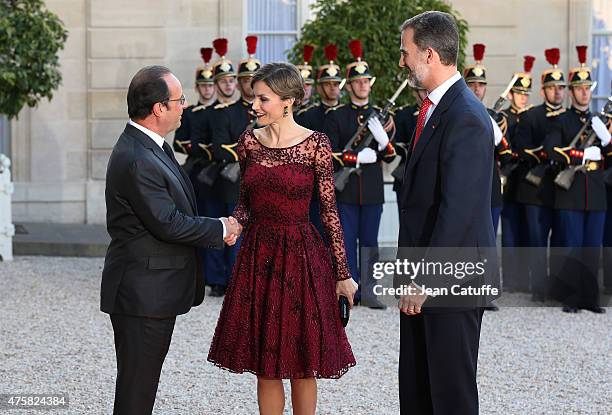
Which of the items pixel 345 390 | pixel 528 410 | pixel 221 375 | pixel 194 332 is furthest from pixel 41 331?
pixel 528 410

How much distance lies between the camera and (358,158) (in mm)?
9148

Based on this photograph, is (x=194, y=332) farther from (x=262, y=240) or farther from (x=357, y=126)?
(x=262, y=240)

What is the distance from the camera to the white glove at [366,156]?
361 inches

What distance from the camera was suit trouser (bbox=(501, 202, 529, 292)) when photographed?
10195mm

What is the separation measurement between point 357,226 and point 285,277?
4.73 m

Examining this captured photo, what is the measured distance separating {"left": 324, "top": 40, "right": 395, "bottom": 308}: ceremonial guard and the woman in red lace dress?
4.25 m

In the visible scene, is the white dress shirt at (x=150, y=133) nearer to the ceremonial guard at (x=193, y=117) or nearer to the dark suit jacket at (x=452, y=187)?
the dark suit jacket at (x=452, y=187)

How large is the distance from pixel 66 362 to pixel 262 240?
2518 mm

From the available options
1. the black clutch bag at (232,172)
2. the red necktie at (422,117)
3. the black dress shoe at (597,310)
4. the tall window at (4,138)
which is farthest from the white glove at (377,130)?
the tall window at (4,138)

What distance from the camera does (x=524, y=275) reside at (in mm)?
10172

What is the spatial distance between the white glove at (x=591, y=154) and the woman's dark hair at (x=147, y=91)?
559 cm

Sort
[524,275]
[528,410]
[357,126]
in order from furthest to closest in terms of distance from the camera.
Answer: [524,275] → [357,126] → [528,410]

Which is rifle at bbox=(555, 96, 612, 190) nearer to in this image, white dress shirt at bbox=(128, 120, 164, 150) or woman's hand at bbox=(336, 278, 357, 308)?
woman's hand at bbox=(336, 278, 357, 308)

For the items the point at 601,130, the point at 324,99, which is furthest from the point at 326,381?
the point at 601,130
